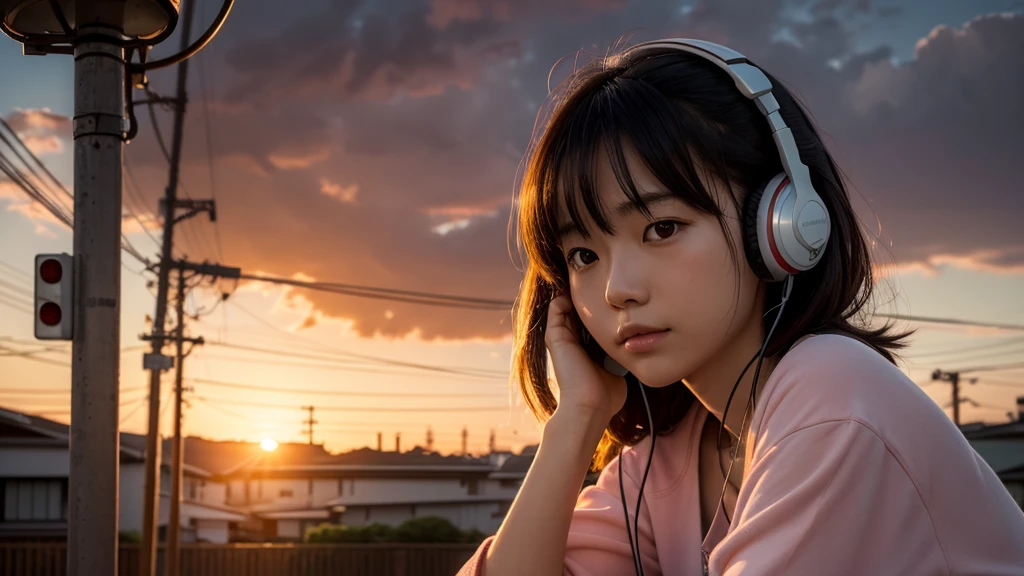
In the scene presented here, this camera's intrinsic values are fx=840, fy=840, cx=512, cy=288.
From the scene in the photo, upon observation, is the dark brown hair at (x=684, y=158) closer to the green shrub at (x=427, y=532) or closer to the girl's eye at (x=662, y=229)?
the girl's eye at (x=662, y=229)

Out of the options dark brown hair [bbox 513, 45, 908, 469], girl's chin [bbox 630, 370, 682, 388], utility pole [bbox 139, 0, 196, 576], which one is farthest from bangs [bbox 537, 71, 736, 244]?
utility pole [bbox 139, 0, 196, 576]

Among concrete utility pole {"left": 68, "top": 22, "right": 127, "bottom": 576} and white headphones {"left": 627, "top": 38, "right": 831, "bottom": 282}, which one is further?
concrete utility pole {"left": 68, "top": 22, "right": 127, "bottom": 576}

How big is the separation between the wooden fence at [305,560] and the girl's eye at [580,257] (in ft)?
72.5

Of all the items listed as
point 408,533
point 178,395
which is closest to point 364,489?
point 408,533

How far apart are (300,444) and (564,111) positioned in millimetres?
47633

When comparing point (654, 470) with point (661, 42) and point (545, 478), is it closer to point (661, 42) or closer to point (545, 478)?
point (545, 478)

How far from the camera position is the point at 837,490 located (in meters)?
1.15

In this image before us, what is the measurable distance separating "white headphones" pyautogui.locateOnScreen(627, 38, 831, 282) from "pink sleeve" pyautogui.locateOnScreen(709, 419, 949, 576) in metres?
0.36

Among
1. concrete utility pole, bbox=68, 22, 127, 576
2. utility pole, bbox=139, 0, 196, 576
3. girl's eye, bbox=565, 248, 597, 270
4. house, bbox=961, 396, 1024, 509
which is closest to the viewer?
girl's eye, bbox=565, 248, 597, 270

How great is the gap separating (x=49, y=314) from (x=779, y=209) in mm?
3570

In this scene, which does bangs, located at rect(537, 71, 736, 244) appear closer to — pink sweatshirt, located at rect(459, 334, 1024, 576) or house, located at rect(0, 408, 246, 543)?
pink sweatshirt, located at rect(459, 334, 1024, 576)

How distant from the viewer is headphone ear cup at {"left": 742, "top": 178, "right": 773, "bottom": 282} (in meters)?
1.47

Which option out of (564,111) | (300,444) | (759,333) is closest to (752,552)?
(759,333)

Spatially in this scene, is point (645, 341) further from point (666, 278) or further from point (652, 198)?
point (652, 198)
